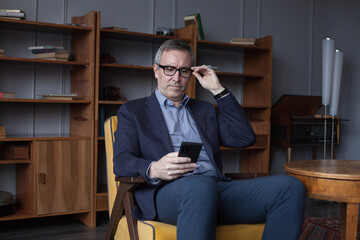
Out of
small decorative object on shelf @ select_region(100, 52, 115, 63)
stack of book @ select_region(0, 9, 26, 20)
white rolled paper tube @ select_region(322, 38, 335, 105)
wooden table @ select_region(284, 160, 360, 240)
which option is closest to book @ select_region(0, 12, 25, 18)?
stack of book @ select_region(0, 9, 26, 20)

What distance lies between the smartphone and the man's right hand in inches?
0.7

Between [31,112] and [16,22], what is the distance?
88 centimetres

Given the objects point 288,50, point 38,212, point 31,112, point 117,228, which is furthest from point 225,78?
point 117,228

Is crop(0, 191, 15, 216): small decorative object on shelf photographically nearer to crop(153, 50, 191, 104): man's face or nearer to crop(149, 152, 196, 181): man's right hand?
crop(153, 50, 191, 104): man's face

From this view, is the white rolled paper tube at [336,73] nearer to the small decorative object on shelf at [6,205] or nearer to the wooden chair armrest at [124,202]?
the wooden chair armrest at [124,202]

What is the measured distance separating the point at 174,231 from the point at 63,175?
1.99 meters

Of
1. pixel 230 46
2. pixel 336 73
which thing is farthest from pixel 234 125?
pixel 336 73

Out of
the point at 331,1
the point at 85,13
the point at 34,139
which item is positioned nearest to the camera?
the point at 34,139

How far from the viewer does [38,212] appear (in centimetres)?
358

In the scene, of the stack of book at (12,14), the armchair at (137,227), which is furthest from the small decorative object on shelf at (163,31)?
the armchair at (137,227)

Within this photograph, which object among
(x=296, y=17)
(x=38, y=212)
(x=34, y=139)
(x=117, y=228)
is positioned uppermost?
(x=296, y=17)

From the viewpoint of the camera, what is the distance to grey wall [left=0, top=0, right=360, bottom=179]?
468 centimetres

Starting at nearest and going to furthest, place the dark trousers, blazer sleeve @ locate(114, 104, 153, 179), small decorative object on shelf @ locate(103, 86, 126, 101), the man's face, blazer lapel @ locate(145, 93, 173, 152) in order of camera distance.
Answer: the dark trousers < blazer sleeve @ locate(114, 104, 153, 179) < blazer lapel @ locate(145, 93, 173, 152) < the man's face < small decorative object on shelf @ locate(103, 86, 126, 101)

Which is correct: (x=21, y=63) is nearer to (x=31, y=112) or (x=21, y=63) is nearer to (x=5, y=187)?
(x=31, y=112)
